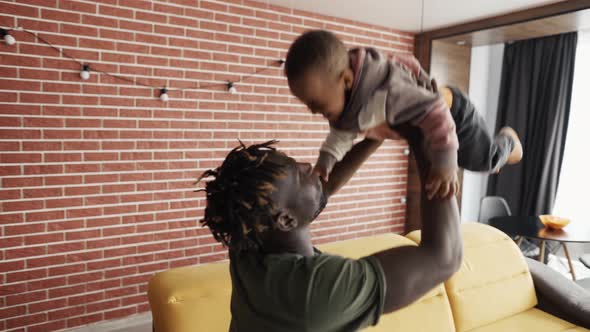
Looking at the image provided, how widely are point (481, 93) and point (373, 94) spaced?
471cm

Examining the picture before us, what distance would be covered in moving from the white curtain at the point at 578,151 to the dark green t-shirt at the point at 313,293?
4.65 m

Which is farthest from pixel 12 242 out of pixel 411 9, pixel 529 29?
pixel 529 29

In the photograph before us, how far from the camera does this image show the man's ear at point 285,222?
0.87 m

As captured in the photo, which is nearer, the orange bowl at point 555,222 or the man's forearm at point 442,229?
the man's forearm at point 442,229

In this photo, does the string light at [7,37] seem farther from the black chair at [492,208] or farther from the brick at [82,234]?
the black chair at [492,208]

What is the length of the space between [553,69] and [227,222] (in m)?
4.81

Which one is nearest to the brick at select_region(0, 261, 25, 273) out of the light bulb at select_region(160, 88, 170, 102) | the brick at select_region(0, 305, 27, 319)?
the brick at select_region(0, 305, 27, 319)

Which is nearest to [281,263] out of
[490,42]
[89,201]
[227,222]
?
[227,222]

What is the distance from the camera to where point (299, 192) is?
89 cm

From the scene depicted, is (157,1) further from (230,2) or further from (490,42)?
(490,42)

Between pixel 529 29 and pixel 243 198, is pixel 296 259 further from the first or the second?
pixel 529 29

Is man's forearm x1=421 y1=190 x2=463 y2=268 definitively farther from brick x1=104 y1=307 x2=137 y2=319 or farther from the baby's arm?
brick x1=104 y1=307 x2=137 y2=319

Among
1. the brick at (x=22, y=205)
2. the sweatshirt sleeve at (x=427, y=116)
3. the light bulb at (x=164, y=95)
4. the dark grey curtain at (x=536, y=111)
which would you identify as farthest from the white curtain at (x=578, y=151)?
the brick at (x=22, y=205)

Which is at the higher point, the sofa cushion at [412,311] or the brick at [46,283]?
the sofa cushion at [412,311]
